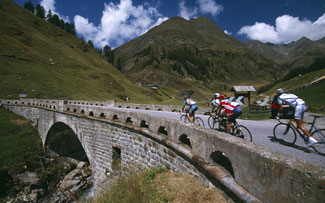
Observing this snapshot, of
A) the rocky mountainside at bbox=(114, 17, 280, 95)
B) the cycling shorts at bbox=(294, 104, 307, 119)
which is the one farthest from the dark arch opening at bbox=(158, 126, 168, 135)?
the rocky mountainside at bbox=(114, 17, 280, 95)

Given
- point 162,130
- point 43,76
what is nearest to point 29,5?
point 43,76

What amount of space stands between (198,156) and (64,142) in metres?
21.9

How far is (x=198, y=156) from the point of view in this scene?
3.73 metres

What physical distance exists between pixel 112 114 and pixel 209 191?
279 inches

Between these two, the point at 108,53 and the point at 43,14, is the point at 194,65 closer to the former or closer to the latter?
the point at 108,53

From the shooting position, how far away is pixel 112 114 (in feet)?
29.6

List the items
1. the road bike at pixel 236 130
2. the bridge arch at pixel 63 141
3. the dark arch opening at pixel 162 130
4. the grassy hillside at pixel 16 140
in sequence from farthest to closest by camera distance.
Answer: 1. the bridge arch at pixel 63 141
2. the grassy hillside at pixel 16 140
3. the dark arch opening at pixel 162 130
4. the road bike at pixel 236 130

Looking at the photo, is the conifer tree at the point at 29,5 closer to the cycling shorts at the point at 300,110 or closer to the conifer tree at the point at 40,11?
the conifer tree at the point at 40,11

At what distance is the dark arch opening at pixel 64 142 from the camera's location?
18.3 meters

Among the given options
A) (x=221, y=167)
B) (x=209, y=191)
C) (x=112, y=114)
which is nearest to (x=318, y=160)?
(x=221, y=167)

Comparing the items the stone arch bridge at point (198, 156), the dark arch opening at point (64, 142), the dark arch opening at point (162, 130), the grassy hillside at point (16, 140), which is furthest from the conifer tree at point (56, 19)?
the dark arch opening at point (162, 130)

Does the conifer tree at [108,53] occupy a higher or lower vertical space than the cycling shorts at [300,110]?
higher

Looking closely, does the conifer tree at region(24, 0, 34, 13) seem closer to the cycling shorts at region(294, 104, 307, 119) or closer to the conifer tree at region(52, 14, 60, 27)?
the conifer tree at region(52, 14, 60, 27)

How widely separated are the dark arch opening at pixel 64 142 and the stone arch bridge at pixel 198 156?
23.0ft
